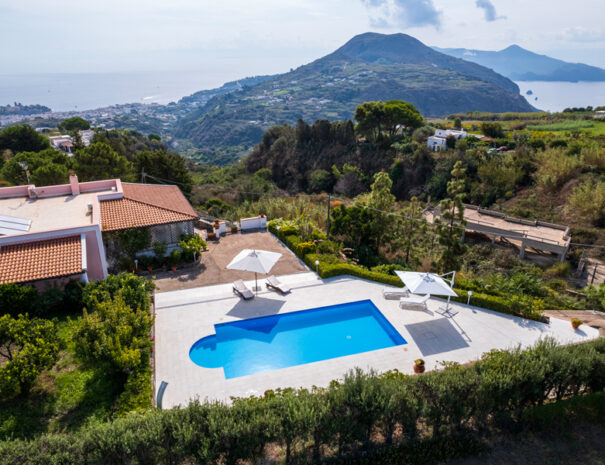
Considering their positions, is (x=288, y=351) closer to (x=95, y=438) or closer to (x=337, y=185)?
(x=95, y=438)

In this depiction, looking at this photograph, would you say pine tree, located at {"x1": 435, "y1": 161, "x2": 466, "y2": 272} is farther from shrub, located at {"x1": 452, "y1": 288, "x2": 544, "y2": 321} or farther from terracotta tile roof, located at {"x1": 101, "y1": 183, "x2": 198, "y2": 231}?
terracotta tile roof, located at {"x1": 101, "y1": 183, "x2": 198, "y2": 231}

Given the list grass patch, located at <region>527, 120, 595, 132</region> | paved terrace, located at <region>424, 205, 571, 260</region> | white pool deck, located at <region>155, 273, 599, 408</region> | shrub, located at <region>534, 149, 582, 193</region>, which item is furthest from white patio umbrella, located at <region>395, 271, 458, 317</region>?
grass patch, located at <region>527, 120, 595, 132</region>

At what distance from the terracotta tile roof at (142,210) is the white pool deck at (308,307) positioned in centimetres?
431

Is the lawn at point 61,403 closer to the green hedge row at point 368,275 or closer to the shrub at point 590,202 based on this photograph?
the green hedge row at point 368,275

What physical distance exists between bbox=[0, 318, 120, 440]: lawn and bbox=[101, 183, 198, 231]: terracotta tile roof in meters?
8.25

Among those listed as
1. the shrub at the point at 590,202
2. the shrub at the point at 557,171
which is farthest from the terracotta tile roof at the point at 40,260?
the shrub at the point at 557,171

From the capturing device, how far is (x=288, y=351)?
541 inches

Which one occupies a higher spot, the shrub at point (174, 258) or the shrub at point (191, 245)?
the shrub at point (191, 245)

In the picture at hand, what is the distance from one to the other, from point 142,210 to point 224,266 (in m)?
5.30

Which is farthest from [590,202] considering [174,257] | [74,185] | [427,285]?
[74,185]

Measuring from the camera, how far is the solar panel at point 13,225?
50.0 ft

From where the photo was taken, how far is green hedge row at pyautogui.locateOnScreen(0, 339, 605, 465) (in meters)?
7.43

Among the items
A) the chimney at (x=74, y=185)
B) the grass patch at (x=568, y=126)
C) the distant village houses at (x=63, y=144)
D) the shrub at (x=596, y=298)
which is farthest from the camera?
the distant village houses at (x=63, y=144)

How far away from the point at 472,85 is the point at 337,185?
18263 centimetres
